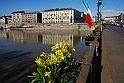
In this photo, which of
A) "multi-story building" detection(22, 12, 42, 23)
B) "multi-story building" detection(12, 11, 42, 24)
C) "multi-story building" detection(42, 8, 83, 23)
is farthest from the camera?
"multi-story building" detection(12, 11, 42, 24)

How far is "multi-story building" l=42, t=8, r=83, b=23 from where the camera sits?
131 meters

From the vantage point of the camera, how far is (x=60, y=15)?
449 ft

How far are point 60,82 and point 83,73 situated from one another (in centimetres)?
51

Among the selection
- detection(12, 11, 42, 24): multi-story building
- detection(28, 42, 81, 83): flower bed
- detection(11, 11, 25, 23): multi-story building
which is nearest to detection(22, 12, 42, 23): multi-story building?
detection(12, 11, 42, 24): multi-story building

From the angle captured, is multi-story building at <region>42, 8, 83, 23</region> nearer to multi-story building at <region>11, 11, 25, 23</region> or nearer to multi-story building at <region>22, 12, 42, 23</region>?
multi-story building at <region>22, 12, 42, 23</region>

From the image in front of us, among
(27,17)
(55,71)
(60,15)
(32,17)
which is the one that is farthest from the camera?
(27,17)

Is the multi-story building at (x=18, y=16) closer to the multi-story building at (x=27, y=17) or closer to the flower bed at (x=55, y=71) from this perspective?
the multi-story building at (x=27, y=17)

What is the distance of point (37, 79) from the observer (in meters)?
3.24

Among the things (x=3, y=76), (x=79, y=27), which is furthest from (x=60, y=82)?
(x=79, y=27)

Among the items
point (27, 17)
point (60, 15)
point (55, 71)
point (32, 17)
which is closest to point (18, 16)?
point (27, 17)

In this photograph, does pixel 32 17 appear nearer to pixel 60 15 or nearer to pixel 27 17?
pixel 27 17

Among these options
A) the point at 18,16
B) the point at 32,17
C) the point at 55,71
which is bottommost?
the point at 55,71

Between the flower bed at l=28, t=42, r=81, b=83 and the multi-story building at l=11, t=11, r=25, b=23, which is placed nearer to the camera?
the flower bed at l=28, t=42, r=81, b=83

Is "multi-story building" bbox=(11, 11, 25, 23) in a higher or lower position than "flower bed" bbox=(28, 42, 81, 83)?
higher
